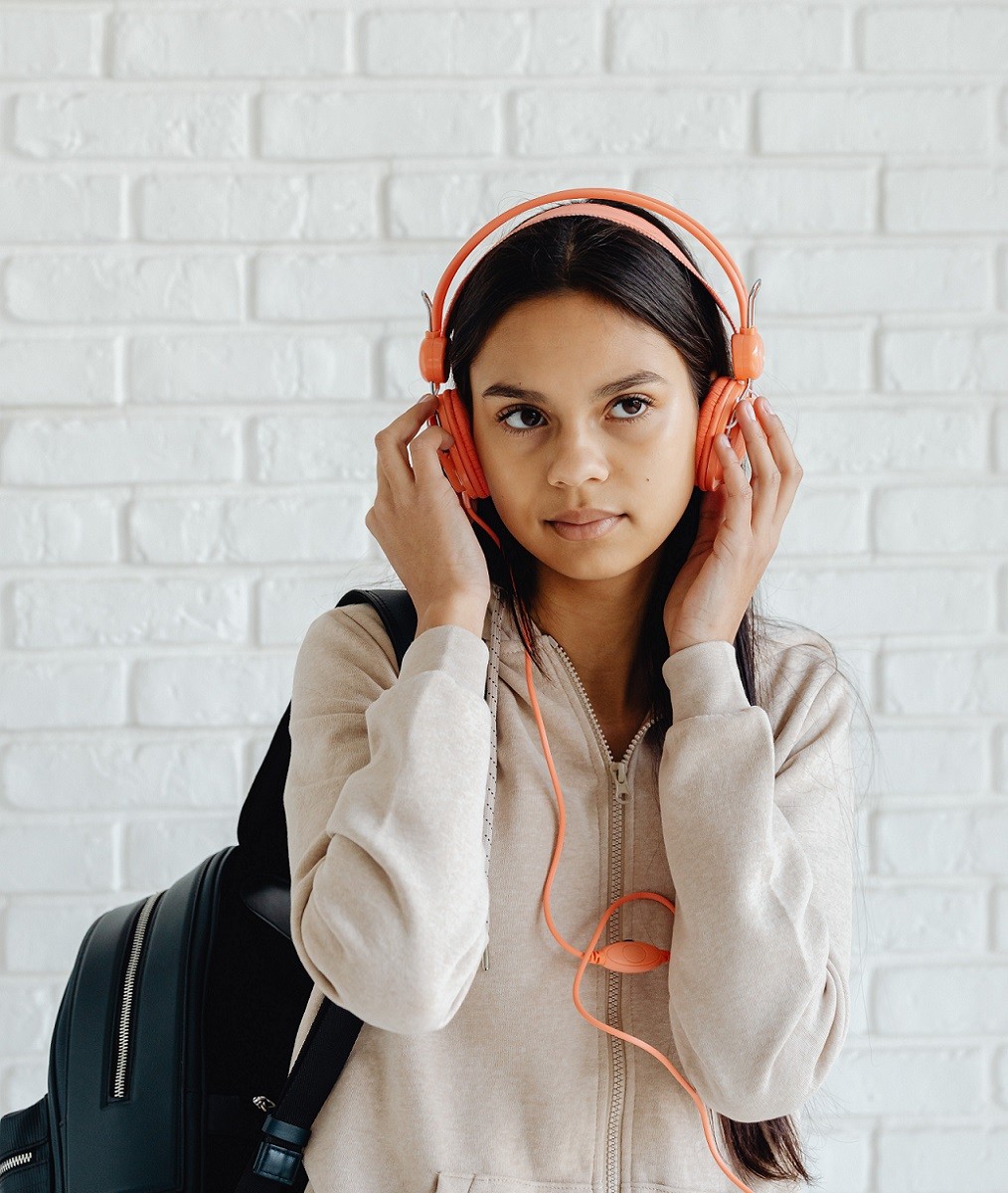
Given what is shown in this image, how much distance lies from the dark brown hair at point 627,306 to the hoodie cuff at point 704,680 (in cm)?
8

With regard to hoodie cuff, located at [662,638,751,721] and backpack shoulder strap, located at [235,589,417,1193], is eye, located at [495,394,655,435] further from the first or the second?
backpack shoulder strap, located at [235,589,417,1193]

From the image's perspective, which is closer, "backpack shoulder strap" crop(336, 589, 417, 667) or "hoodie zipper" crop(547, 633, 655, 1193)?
"hoodie zipper" crop(547, 633, 655, 1193)

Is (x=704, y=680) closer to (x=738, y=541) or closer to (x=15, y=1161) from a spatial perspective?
(x=738, y=541)

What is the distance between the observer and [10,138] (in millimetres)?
1589

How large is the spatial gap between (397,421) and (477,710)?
1.07 ft

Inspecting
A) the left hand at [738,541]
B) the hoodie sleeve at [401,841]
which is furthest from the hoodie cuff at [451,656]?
the left hand at [738,541]

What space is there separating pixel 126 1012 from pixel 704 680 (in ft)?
2.03

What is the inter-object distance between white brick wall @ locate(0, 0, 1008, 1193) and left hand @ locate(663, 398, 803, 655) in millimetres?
457

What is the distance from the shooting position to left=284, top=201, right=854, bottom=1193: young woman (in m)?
0.98

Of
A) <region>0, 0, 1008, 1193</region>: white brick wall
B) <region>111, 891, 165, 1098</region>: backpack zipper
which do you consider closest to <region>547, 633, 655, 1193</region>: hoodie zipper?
<region>111, 891, 165, 1098</region>: backpack zipper

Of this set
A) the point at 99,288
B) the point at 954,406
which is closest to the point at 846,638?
the point at 954,406

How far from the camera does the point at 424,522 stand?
3.78ft

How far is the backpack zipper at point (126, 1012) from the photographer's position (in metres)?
1.09

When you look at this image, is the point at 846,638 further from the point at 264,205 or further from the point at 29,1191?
the point at 29,1191
